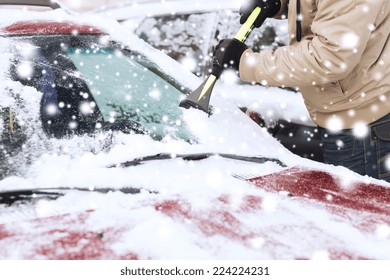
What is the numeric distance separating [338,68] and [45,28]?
1182mm

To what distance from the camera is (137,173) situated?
1.54 metres

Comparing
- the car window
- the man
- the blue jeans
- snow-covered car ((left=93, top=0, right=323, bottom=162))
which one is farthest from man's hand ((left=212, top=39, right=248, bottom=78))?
the car window

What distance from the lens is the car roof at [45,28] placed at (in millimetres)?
1946

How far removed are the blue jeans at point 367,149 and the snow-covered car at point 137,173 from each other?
12.4 inches

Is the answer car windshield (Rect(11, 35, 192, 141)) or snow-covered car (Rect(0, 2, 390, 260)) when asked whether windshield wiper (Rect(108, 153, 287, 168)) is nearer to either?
snow-covered car (Rect(0, 2, 390, 260))

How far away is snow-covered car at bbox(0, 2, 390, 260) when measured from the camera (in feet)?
3.87

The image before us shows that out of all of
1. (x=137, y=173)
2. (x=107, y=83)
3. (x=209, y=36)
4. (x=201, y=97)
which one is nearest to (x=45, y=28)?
(x=107, y=83)

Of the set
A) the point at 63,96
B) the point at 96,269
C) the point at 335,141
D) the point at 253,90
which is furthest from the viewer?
the point at 253,90

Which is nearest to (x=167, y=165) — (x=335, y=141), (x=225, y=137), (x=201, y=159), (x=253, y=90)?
→ (x=201, y=159)

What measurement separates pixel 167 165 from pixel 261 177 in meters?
0.32

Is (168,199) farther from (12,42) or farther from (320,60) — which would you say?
(12,42)

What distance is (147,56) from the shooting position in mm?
2297

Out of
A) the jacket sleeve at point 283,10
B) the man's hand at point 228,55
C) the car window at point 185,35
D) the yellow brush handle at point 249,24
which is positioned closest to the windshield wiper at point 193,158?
the man's hand at point 228,55

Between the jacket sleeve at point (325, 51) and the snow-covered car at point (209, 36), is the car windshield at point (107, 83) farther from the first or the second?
the snow-covered car at point (209, 36)
